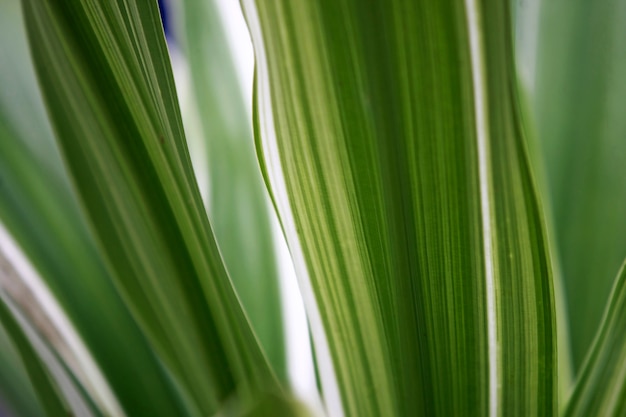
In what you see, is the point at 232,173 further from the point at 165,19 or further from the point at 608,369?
the point at 608,369

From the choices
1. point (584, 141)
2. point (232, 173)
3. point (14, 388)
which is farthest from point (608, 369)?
point (14, 388)

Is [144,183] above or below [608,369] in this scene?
above

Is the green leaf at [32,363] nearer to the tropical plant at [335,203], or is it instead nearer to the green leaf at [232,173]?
the tropical plant at [335,203]

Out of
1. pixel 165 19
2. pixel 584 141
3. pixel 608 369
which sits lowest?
pixel 608 369

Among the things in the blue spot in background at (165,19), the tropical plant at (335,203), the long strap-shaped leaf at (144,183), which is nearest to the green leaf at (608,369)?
the tropical plant at (335,203)

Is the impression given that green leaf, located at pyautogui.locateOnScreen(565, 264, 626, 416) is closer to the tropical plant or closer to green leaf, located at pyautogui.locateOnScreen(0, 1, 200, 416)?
the tropical plant

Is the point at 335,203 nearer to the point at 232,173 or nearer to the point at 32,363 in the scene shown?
the point at 232,173
